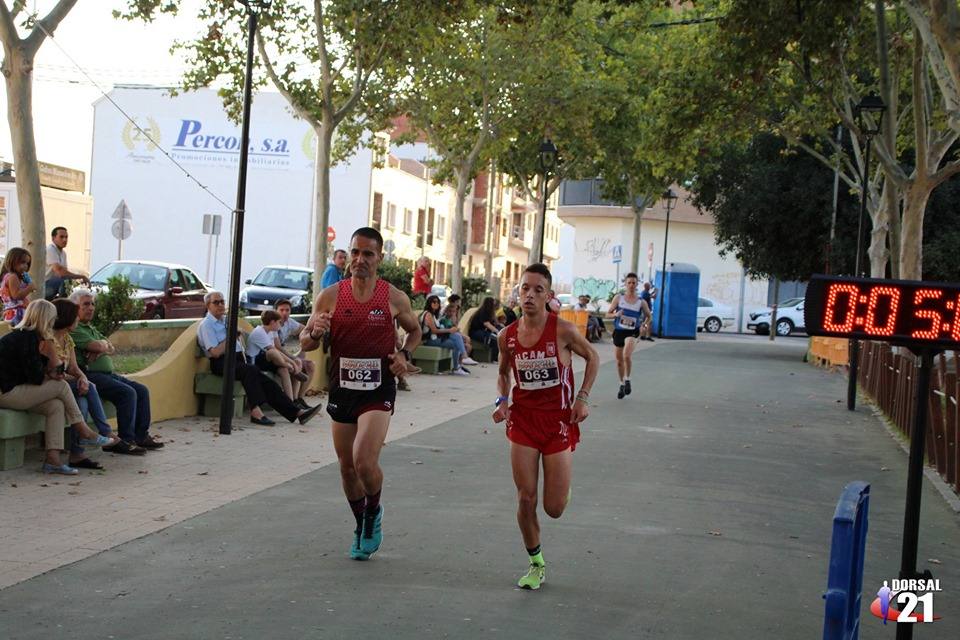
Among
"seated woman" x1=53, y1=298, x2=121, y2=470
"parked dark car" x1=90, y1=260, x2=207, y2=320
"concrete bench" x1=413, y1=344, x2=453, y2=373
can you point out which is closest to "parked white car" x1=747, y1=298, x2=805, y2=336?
"parked dark car" x1=90, y1=260, x2=207, y2=320

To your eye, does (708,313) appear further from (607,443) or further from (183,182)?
(607,443)

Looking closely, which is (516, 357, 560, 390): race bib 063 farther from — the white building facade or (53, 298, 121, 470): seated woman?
the white building facade

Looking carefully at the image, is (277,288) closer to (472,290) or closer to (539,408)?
(472,290)

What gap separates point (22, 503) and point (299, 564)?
2.68 metres

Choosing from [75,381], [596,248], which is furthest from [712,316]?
[75,381]

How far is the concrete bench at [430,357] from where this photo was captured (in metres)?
24.0

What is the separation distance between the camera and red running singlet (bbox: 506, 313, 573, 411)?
761 centimetres

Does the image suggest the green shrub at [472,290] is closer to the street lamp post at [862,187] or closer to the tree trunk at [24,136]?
the street lamp post at [862,187]

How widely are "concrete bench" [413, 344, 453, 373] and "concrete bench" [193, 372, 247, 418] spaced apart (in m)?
8.81

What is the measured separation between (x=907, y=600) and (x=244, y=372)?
1012cm

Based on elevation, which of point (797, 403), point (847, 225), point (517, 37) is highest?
point (517, 37)

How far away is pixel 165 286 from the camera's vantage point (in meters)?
28.2

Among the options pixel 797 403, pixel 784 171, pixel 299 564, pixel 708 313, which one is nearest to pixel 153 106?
pixel 708 313

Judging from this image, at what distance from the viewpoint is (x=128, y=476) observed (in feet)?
35.7
